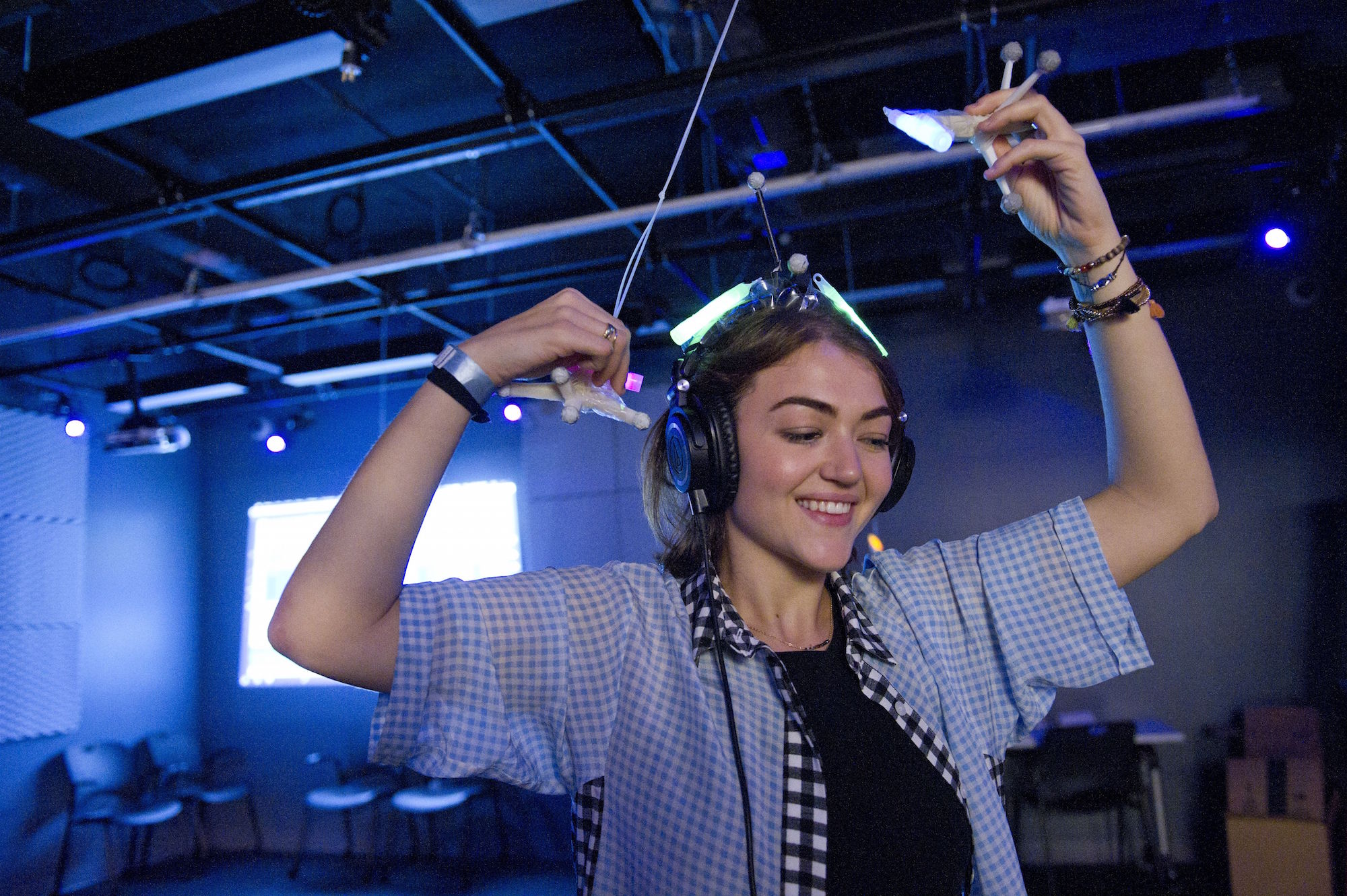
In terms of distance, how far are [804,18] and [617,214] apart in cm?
116

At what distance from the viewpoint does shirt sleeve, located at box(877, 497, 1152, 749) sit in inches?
43.4

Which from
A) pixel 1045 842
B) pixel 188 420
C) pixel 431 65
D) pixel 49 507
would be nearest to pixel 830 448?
pixel 431 65

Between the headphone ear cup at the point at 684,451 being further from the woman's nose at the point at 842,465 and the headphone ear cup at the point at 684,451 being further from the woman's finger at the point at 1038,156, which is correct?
the woman's finger at the point at 1038,156

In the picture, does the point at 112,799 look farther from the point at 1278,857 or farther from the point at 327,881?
the point at 1278,857

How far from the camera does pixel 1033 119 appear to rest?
3.23 ft

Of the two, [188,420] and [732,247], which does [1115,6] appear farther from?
[188,420]

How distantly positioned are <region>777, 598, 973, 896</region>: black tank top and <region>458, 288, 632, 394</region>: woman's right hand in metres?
0.50

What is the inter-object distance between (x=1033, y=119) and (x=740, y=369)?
49cm

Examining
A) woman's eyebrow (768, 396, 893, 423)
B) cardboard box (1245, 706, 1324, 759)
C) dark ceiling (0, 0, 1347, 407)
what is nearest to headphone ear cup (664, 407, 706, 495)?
woman's eyebrow (768, 396, 893, 423)

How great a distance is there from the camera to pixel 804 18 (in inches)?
137

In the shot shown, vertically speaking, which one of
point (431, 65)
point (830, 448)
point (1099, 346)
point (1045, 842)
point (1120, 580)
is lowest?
point (1045, 842)

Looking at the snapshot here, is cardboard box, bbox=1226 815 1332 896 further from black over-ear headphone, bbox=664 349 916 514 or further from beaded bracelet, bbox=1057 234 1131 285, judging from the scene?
black over-ear headphone, bbox=664 349 916 514

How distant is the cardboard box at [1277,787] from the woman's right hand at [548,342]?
5.19 m

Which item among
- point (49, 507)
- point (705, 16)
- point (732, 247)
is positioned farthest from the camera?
point (49, 507)
